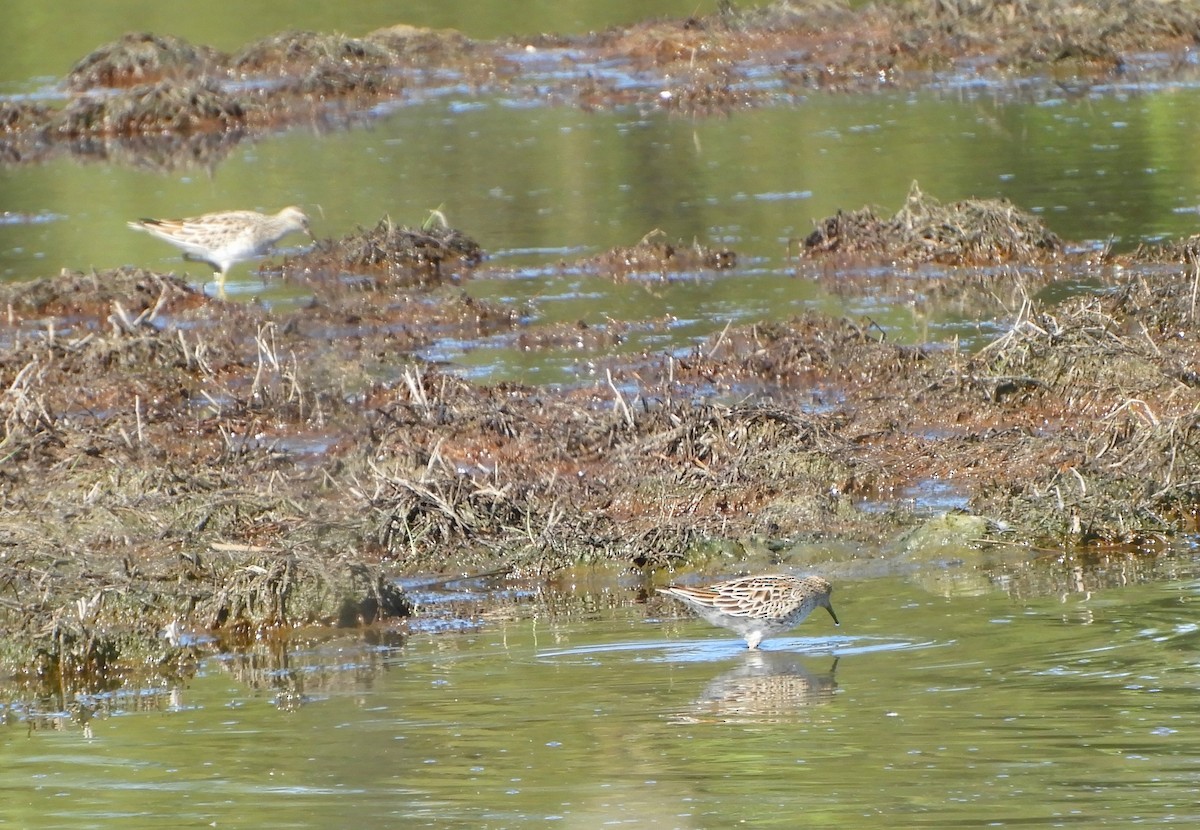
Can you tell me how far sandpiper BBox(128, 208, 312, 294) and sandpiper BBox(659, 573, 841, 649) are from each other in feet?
29.9

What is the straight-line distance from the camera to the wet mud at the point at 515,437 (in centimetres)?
1004

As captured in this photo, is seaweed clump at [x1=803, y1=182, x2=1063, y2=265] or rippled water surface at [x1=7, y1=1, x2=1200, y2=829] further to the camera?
seaweed clump at [x1=803, y1=182, x2=1063, y2=265]

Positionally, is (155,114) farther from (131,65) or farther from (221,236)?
(221,236)

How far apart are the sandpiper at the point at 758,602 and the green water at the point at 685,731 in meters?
0.15

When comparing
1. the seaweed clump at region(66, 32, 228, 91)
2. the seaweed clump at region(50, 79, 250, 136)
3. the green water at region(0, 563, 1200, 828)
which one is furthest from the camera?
the seaweed clump at region(66, 32, 228, 91)

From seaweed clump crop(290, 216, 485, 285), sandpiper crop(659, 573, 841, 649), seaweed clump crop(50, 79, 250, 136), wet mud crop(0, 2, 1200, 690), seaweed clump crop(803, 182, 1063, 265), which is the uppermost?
seaweed clump crop(50, 79, 250, 136)

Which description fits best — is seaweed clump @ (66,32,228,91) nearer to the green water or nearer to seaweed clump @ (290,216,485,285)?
seaweed clump @ (290,216,485,285)

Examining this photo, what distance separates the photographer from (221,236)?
1758 cm

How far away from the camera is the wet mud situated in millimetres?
10039

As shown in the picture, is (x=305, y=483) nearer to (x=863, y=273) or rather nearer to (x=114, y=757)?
(x=114, y=757)

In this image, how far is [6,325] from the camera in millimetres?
16641

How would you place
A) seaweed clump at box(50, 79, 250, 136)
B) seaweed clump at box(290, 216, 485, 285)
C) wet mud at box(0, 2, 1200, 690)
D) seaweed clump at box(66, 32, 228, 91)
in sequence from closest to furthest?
wet mud at box(0, 2, 1200, 690)
seaweed clump at box(290, 216, 485, 285)
seaweed clump at box(50, 79, 250, 136)
seaweed clump at box(66, 32, 228, 91)

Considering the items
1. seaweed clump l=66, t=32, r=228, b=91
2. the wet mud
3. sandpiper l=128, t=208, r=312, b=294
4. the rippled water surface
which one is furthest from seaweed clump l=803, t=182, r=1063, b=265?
seaweed clump l=66, t=32, r=228, b=91

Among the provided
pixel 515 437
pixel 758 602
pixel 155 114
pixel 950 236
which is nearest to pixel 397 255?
pixel 950 236
